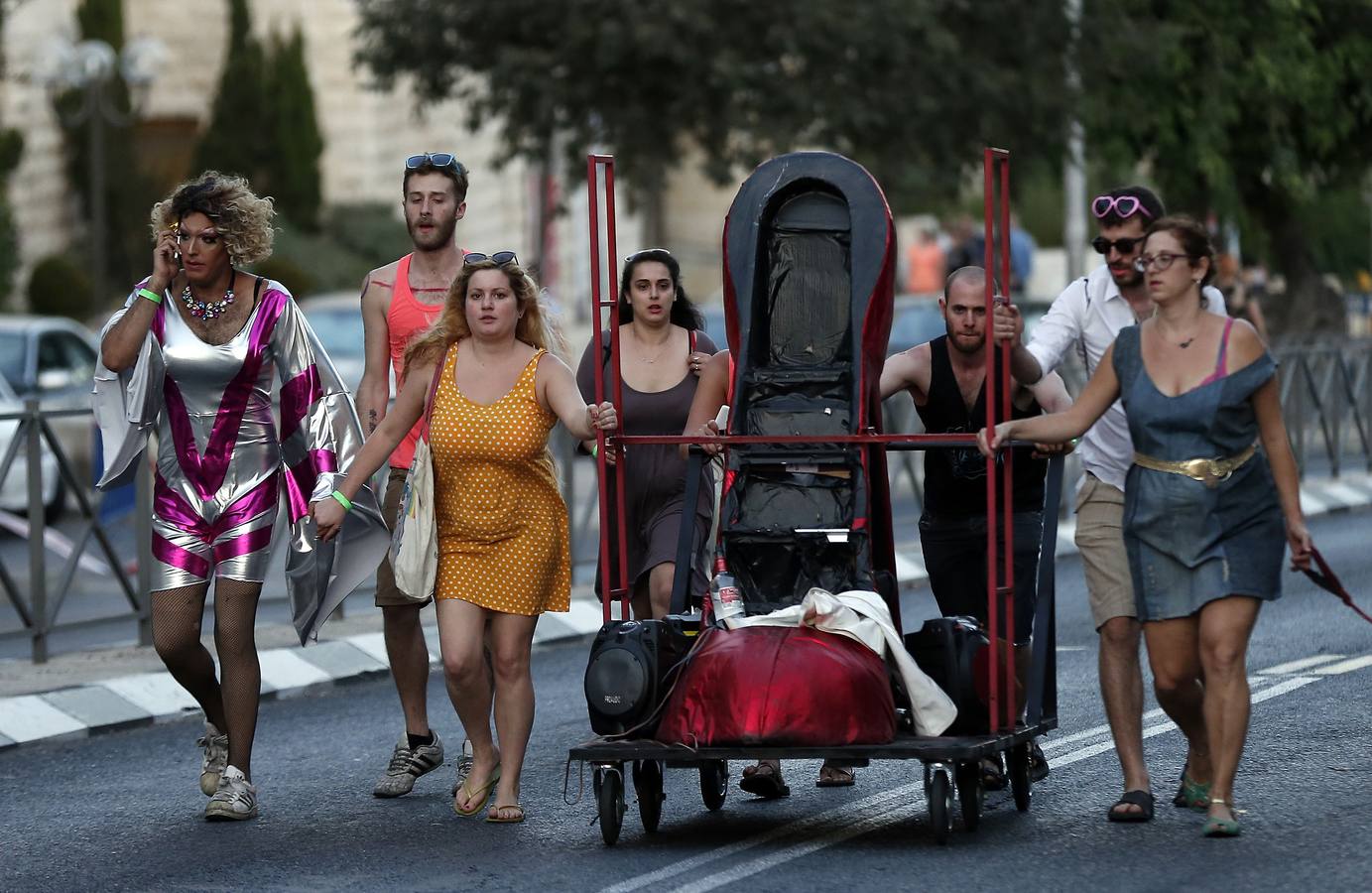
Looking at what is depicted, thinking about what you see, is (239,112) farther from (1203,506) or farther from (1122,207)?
(1203,506)

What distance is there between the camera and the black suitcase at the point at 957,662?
721 centimetres

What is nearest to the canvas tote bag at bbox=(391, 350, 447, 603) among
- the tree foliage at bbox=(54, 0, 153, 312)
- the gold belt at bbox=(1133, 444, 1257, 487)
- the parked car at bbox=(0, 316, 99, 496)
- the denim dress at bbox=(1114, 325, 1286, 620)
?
the denim dress at bbox=(1114, 325, 1286, 620)

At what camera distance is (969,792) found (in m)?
7.32

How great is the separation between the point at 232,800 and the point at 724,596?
6.06ft

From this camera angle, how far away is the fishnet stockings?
26.9 feet

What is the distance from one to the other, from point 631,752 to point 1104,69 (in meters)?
19.6

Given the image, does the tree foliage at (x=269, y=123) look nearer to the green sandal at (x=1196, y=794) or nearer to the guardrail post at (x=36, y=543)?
the guardrail post at (x=36, y=543)

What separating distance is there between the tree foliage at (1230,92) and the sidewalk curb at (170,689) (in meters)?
13.3

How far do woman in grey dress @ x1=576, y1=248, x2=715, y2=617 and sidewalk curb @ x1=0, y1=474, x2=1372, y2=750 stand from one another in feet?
9.65

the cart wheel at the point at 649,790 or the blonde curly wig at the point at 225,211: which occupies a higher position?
the blonde curly wig at the point at 225,211

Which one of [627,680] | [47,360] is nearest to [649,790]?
[627,680]

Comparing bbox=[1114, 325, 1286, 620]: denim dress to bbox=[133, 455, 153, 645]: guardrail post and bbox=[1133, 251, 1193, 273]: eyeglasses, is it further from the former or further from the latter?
bbox=[133, 455, 153, 645]: guardrail post

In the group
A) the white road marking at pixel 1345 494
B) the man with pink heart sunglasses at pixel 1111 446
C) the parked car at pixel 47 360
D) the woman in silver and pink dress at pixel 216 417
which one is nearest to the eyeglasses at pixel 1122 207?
the man with pink heart sunglasses at pixel 1111 446

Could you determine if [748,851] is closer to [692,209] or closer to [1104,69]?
[1104,69]
